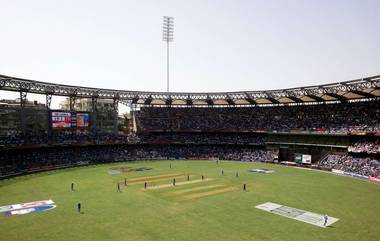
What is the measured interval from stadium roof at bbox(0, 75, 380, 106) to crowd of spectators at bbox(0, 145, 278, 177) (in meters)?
13.1

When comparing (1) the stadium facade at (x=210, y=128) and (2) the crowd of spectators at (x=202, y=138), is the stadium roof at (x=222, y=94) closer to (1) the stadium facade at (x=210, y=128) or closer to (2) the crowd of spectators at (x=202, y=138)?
(1) the stadium facade at (x=210, y=128)

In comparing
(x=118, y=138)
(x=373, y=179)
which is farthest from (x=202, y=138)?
(x=373, y=179)

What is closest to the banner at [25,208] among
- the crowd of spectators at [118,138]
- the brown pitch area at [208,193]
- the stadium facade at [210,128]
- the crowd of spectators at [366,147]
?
the brown pitch area at [208,193]

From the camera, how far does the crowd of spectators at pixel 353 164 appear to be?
155 ft

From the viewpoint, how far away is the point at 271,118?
7531 cm

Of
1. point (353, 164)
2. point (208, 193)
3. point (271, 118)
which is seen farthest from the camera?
point (271, 118)

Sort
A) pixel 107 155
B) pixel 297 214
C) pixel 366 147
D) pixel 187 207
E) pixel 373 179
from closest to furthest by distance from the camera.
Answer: pixel 297 214
pixel 187 207
pixel 373 179
pixel 366 147
pixel 107 155

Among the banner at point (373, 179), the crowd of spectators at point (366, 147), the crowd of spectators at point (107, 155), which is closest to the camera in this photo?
the banner at point (373, 179)

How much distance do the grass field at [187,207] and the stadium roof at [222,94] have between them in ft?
58.0

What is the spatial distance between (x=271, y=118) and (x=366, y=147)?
2674 centimetres

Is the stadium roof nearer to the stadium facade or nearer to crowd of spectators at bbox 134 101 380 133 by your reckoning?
the stadium facade

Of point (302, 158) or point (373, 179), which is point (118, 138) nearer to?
point (302, 158)

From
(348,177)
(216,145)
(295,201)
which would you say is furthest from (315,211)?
(216,145)

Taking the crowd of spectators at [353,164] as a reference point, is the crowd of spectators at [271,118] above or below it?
above
